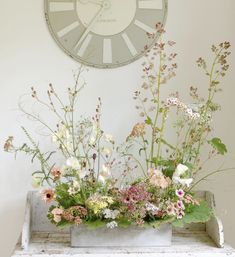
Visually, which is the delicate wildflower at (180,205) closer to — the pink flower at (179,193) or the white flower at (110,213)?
the pink flower at (179,193)

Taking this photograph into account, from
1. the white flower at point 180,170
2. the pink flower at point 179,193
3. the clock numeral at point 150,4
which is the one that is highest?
the clock numeral at point 150,4

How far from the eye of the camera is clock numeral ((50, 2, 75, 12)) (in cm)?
216

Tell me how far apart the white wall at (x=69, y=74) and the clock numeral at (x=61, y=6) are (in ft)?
0.21

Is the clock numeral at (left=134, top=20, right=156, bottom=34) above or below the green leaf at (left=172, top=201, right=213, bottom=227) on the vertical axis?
above

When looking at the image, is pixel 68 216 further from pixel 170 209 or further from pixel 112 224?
pixel 170 209

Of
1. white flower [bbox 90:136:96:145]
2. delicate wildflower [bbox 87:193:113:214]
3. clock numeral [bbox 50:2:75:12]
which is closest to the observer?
delicate wildflower [bbox 87:193:113:214]

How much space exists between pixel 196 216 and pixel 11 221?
980mm

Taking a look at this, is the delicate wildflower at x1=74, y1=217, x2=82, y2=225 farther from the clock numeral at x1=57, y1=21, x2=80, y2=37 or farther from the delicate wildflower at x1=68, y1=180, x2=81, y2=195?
the clock numeral at x1=57, y1=21, x2=80, y2=37

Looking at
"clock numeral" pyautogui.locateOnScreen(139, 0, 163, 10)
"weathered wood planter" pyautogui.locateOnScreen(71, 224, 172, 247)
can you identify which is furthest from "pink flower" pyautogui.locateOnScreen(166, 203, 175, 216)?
"clock numeral" pyautogui.locateOnScreen(139, 0, 163, 10)

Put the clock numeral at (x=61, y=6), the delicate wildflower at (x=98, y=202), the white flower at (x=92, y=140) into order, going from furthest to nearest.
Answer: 1. the clock numeral at (x=61, y=6)
2. the white flower at (x=92, y=140)
3. the delicate wildflower at (x=98, y=202)

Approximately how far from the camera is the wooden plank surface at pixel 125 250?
1.74m

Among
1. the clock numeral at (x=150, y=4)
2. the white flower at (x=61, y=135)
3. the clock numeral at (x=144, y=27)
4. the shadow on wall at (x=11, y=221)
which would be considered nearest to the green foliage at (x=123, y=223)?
the white flower at (x=61, y=135)

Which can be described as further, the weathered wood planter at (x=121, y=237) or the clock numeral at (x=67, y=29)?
the clock numeral at (x=67, y=29)

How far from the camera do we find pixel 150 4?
217cm
